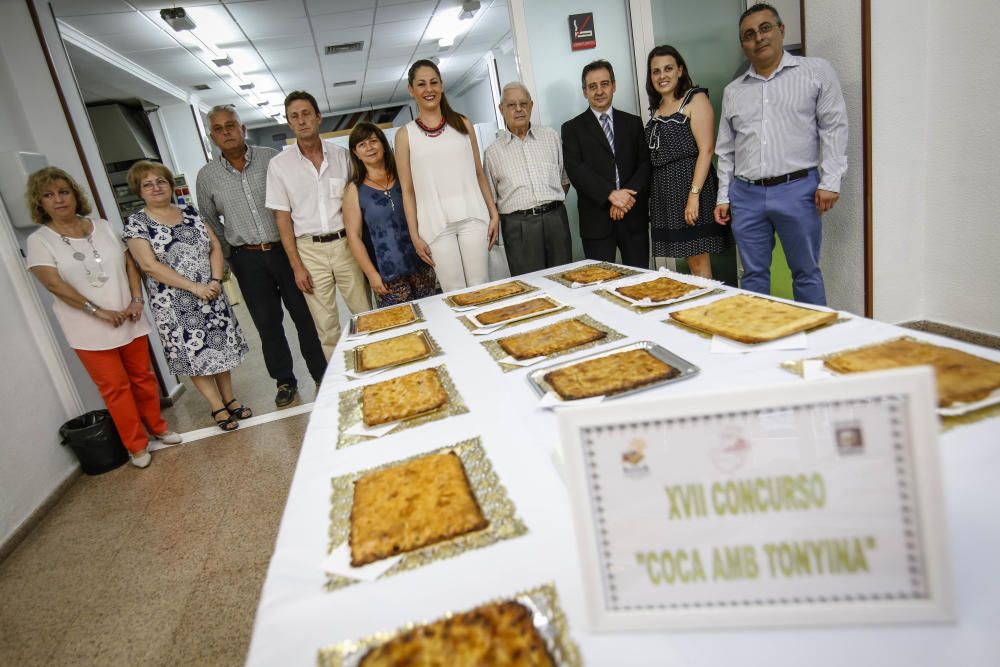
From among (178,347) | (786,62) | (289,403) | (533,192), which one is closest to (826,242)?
(786,62)

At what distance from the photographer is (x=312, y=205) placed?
287 cm

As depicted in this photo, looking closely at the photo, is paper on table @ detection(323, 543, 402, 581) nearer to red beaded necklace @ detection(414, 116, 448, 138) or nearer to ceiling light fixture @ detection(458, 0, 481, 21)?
red beaded necklace @ detection(414, 116, 448, 138)

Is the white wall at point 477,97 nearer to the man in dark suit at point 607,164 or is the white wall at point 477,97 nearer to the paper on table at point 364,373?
the man in dark suit at point 607,164

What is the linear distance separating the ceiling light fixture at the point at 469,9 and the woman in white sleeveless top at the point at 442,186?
379 cm

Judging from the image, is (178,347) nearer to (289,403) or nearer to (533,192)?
(289,403)

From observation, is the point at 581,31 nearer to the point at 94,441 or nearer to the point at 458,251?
the point at 458,251

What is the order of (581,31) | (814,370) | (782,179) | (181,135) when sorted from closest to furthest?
(814,370)
(782,179)
(581,31)
(181,135)

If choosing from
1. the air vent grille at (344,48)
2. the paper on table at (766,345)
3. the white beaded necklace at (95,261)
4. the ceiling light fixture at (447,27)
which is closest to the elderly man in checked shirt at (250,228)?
the white beaded necklace at (95,261)

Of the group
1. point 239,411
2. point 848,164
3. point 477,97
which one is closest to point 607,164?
point 848,164

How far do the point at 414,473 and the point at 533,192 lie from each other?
231cm

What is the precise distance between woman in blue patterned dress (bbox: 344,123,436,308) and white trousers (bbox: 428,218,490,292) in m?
0.17

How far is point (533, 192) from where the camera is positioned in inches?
117

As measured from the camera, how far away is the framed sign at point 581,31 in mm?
3855

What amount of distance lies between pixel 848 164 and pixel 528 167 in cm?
153
